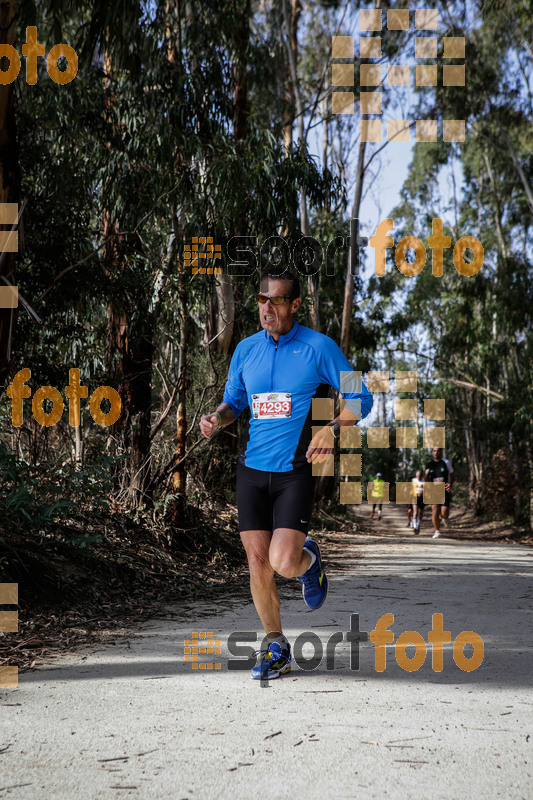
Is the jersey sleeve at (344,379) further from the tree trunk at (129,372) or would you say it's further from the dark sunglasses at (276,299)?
the tree trunk at (129,372)

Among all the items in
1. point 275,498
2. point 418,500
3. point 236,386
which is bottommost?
point 418,500

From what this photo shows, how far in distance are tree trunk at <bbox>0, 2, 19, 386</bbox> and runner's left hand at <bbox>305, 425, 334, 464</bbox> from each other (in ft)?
9.31

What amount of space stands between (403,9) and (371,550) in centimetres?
1199

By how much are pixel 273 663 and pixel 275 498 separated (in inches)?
30.8

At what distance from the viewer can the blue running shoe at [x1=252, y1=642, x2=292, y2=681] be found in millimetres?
4027

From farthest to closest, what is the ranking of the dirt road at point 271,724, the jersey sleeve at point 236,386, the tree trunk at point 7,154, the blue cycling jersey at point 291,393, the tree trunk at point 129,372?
1. the tree trunk at point 129,372
2. the tree trunk at point 7,154
3. the jersey sleeve at point 236,386
4. the blue cycling jersey at point 291,393
5. the dirt road at point 271,724

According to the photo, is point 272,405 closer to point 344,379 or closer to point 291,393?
point 291,393

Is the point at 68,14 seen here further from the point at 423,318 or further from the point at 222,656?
the point at 423,318

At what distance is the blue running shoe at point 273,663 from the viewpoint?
159 inches

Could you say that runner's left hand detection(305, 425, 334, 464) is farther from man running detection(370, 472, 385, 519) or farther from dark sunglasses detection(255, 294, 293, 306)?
man running detection(370, 472, 385, 519)

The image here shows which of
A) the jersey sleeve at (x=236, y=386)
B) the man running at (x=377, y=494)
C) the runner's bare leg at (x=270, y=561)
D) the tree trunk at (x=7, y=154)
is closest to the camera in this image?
the runner's bare leg at (x=270, y=561)

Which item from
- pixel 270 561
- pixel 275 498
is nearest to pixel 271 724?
pixel 270 561

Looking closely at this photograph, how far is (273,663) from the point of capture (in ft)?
Result: 13.4

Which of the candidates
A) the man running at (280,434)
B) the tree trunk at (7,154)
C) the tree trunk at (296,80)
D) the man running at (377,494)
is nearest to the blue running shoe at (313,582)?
the man running at (280,434)
